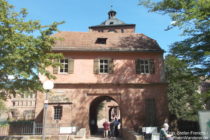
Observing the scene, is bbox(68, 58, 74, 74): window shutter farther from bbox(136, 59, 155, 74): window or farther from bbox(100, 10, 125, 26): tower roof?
bbox(100, 10, 125, 26): tower roof

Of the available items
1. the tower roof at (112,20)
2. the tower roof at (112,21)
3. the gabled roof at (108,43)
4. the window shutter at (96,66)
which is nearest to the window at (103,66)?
the window shutter at (96,66)

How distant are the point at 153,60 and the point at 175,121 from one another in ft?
20.4

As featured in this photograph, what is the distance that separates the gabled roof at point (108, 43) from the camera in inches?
719

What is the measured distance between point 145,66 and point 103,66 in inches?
168

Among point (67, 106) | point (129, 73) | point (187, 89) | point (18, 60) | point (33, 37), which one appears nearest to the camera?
point (18, 60)

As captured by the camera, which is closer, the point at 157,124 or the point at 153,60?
the point at 157,124

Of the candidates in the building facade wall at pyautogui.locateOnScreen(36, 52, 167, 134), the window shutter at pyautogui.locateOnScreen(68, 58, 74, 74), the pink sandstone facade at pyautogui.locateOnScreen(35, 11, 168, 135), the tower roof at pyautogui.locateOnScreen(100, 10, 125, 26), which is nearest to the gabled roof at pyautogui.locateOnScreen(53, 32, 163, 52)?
the pink sandstone facade at pyautogui.locateOnScreen(35, 11, 168, 135)

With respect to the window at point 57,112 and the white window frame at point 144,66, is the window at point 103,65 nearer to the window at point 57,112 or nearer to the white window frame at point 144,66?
the white window frame at point 144,66

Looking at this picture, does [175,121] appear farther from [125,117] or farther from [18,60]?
[18,60]

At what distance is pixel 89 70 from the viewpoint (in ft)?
58.5

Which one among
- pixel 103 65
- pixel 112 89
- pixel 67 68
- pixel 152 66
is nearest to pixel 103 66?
pixel 103 65

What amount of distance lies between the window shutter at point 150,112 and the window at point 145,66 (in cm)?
290

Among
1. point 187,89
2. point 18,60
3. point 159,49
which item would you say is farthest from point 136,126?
point 187,89

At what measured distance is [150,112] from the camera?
56.5ft
